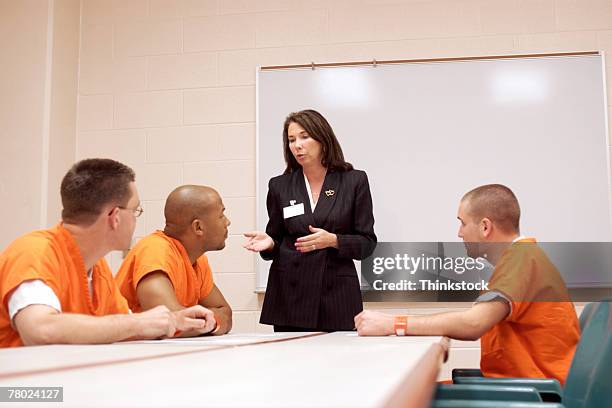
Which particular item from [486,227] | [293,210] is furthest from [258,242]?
[486,227]

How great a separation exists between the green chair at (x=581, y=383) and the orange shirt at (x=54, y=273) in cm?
98

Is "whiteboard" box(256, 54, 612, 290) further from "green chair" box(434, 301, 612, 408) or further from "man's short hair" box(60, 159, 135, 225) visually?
"green chair" box(434, 301, 612, 408)

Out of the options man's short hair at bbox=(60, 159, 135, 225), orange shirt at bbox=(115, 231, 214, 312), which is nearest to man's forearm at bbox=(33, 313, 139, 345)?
man's short hair at bbox=(60, 159, 135, 225)

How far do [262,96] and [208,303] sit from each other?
1691mm

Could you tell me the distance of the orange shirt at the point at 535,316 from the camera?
1.84 m

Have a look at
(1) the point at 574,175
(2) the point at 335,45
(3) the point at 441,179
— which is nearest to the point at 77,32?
(2) the point at 335,45

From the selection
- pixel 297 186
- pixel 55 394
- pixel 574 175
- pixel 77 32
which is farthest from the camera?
pixel 77 32

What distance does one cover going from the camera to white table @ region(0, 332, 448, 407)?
530 millimetres

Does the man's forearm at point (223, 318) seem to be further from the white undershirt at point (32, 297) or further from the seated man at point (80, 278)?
the white undershirt at point (32, 297)

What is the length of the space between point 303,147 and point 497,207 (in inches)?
37.6

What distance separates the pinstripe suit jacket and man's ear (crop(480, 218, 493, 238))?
0.61 meters

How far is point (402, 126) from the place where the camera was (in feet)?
12.8

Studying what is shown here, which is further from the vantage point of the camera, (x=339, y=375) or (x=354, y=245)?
(x=354, y=245)

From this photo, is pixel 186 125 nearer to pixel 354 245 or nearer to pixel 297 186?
pixel 297 186
